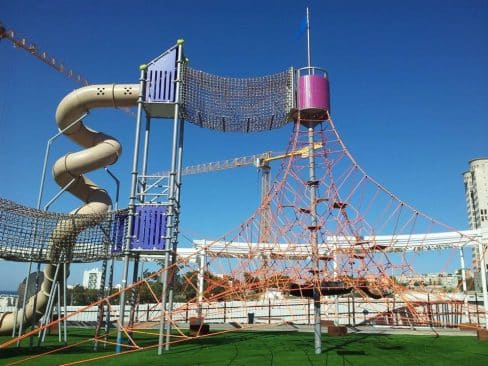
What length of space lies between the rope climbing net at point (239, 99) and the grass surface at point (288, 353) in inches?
293

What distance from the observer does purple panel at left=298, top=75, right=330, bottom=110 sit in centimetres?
1430

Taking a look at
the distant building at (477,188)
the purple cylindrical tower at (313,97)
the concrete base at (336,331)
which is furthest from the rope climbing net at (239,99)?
the distant building at (477,188)

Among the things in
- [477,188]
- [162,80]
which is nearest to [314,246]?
[162,80]

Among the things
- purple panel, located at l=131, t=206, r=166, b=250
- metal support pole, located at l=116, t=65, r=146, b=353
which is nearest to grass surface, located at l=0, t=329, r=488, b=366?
metal support pole, located at l=116, t=65, r=146, b=353

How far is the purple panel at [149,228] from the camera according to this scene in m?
13.0

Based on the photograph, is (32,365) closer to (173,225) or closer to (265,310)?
(173,225)

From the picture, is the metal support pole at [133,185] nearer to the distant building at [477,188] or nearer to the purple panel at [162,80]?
the purple panel at [162,80]

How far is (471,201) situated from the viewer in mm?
130250

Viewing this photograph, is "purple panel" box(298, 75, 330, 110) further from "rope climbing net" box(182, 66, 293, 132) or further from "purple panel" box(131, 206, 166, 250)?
"purple panel" box(131, 206, 166, 250)

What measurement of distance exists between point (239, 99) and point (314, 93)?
106 inches

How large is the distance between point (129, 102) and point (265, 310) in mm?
18586

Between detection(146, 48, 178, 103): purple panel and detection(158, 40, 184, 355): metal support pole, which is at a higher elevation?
detection(146, 48, 178, 103): purple panel

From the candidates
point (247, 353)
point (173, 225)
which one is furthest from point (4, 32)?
point (247, 353)

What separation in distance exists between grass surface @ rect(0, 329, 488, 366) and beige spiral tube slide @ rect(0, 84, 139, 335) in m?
3.52
